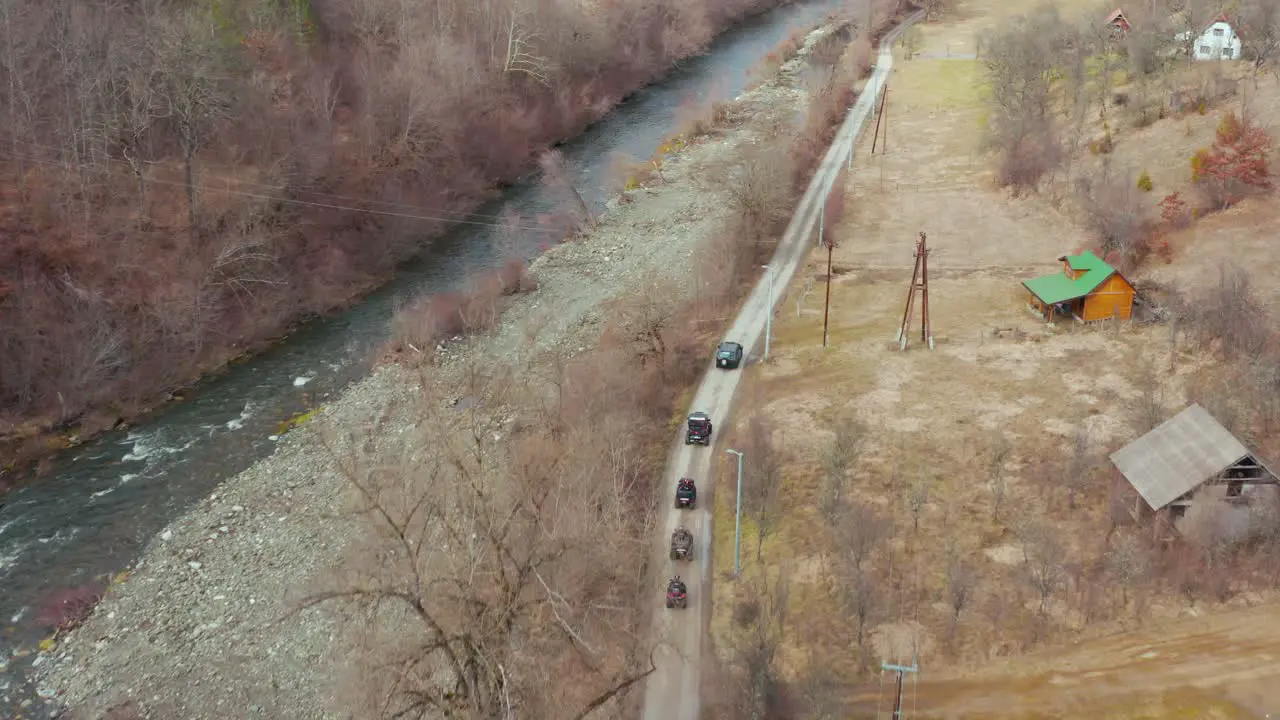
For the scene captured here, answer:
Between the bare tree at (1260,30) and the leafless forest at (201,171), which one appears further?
the bare tree at (1260,30)

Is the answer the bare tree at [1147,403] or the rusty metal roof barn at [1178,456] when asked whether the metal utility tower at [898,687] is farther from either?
the bare tree at [1147,403]

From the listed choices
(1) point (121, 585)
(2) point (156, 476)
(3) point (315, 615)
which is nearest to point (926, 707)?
(3) point (315, 615)

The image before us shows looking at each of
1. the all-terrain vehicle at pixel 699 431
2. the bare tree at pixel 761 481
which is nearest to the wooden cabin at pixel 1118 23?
the all-terrain vehicle at pixel 699 431

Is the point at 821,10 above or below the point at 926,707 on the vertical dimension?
above

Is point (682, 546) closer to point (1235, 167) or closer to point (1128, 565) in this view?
point (1128, 565)

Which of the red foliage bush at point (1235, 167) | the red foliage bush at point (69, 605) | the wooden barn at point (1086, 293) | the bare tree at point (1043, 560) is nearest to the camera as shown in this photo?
the bare tree at point (1043, 560)

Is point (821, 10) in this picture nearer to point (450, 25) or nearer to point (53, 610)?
point (450, 25)
